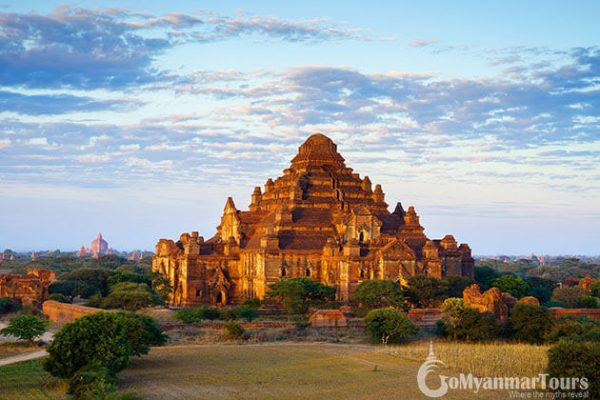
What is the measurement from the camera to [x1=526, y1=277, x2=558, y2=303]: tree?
246ft

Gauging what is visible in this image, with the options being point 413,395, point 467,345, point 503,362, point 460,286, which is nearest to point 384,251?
point 460,286

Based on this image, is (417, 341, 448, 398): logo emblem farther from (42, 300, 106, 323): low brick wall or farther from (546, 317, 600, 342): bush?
(42, 300, 106, 323): low brick wall

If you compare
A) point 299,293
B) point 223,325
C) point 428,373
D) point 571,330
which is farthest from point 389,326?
point 299,293

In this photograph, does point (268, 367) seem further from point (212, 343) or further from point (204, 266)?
point (204, 266)

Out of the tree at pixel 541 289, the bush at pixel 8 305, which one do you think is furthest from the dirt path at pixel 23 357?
the tree at pixel 541 289

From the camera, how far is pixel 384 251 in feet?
229

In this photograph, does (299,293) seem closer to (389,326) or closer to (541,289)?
(389,326)

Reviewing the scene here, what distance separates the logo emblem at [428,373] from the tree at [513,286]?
26926 millimetres

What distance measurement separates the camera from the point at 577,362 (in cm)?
3662

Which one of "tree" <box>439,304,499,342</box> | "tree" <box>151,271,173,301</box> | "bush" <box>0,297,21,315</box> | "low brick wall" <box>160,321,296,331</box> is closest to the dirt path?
"low brick wall" <box>160,321,296,331</box>

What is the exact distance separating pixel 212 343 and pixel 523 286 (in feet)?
102

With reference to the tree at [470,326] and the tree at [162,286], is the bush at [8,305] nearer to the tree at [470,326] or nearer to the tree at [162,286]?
the tree at [162,286]

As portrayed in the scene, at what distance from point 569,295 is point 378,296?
863 inches

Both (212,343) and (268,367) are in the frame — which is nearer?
(268,367)
